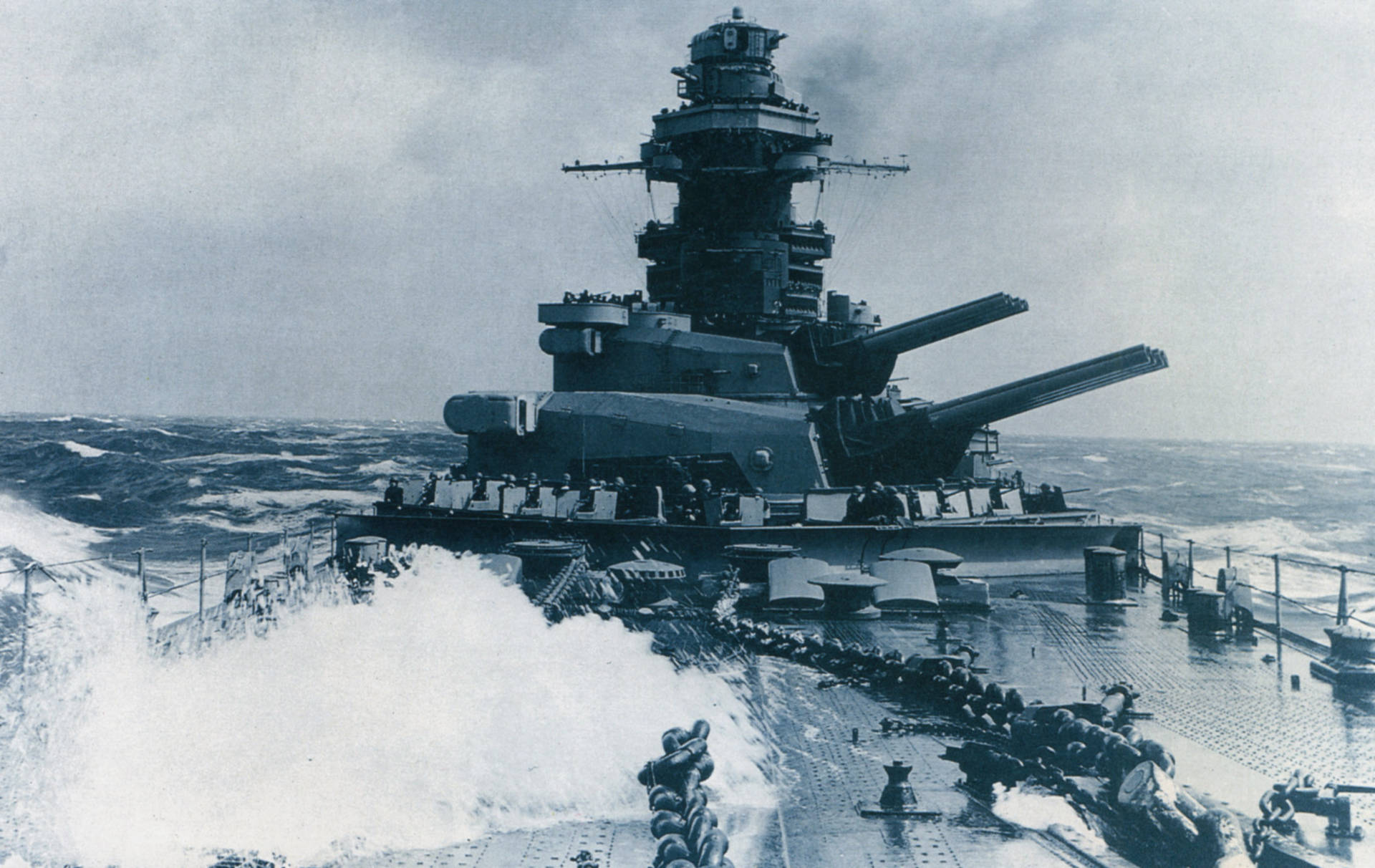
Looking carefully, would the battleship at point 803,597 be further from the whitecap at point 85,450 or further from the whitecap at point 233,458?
the whitecap at point 85,450

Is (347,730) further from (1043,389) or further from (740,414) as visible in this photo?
(1043,389)

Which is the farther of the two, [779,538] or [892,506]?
[892,506]

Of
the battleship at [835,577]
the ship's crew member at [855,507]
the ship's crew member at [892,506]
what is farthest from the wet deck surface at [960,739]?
the ship's crew member at [855,507]

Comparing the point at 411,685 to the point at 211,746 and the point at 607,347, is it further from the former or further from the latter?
the point at 607,347

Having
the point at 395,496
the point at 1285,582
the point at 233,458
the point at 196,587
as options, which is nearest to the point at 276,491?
the point at 233,458

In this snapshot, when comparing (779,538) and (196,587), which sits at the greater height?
(779,538)

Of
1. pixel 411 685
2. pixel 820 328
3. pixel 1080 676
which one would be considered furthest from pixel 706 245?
pixel 411 685

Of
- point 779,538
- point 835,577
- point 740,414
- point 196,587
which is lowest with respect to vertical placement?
point 196,587
